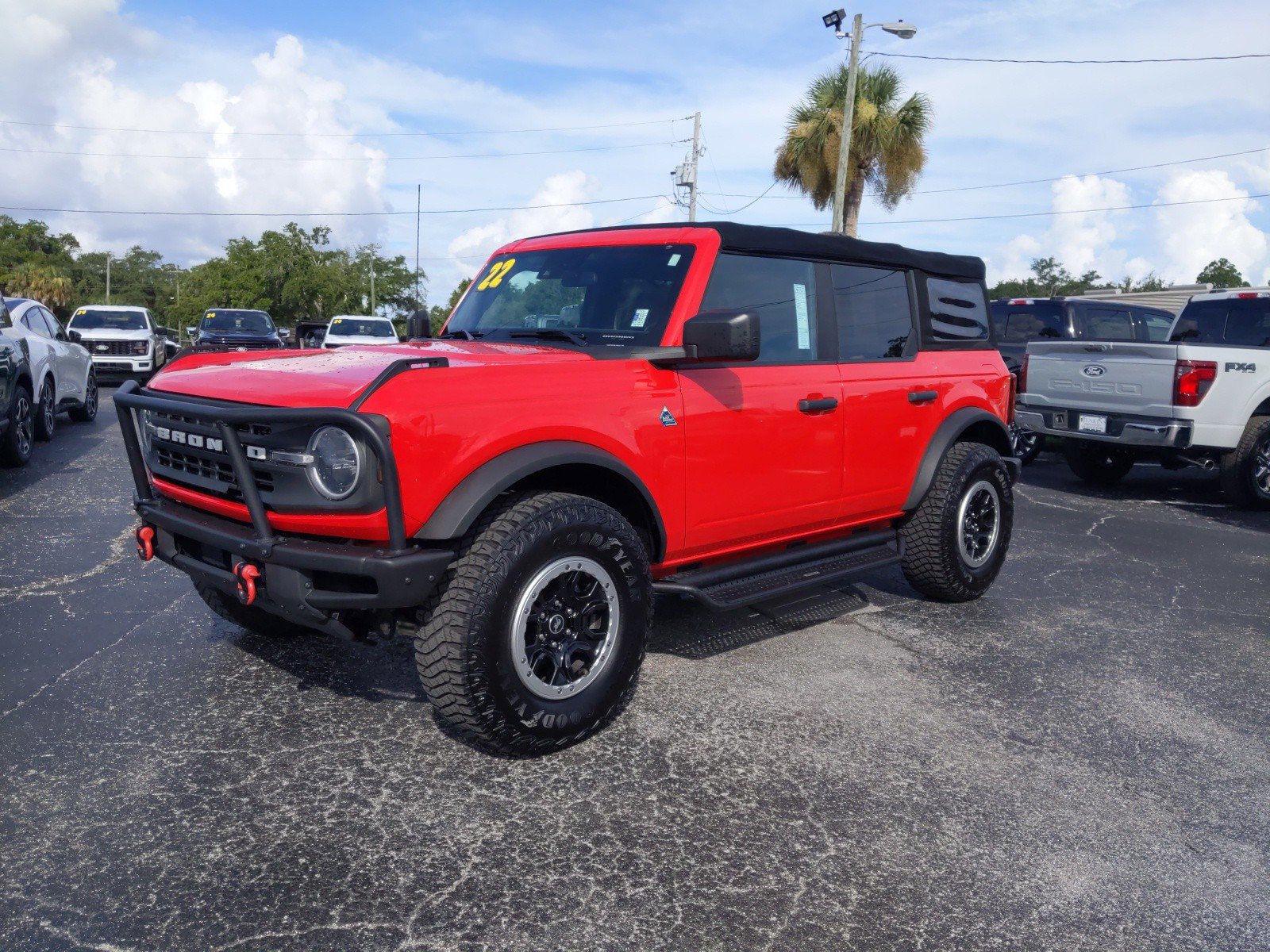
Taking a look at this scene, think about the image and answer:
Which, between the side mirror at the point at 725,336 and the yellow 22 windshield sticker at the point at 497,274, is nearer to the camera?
the side mirror at the point at 725,336

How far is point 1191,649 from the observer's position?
5.16 metres

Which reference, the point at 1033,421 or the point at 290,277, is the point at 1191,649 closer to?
the point at 1033,421

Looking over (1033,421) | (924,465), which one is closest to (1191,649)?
(924,465)

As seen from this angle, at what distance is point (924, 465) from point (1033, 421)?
17.2 ft

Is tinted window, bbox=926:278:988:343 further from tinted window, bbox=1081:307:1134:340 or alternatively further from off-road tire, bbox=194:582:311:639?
tinted window, bbox=1081:307:1134:340

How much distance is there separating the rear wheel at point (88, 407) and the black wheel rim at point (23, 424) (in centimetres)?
334

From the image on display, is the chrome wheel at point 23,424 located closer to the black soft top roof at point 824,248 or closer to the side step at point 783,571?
the black soft top roof at point 824,248

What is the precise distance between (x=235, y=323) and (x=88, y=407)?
8.33 m

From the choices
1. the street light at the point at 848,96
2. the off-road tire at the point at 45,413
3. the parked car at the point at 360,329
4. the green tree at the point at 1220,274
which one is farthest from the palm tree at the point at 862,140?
the green tree at the point at 1220,274

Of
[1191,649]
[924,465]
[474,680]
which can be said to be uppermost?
[924,465]

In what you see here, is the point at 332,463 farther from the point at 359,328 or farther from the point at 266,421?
the point at 359,328

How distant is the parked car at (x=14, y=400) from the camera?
348 inches

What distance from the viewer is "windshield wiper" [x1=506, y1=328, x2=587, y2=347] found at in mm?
4305

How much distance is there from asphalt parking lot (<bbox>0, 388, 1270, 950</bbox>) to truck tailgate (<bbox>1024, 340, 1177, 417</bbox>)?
4.11m
